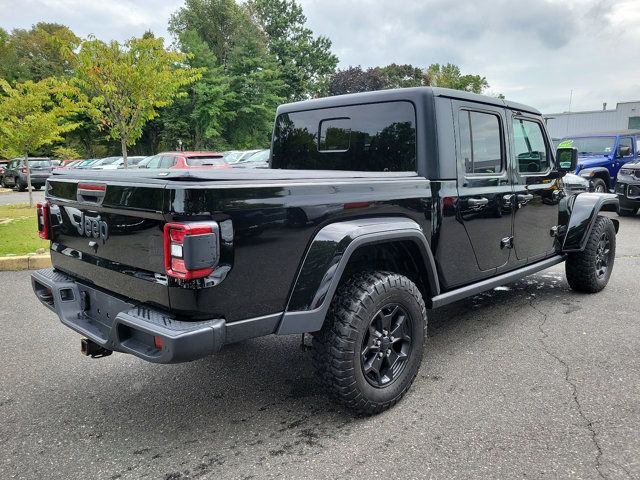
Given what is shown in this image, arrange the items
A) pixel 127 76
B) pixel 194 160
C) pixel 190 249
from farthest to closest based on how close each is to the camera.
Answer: pixel 194 160, pixel 127 76, pixel 190 249

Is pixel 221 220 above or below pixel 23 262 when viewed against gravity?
above

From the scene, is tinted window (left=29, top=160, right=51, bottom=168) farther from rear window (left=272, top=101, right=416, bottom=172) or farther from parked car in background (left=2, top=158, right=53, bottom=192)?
rear window (left=272, top=101, right=416, bottom=172)

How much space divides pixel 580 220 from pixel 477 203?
6.17 ft

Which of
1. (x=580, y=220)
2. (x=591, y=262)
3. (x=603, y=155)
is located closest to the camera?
(x=580, y=220)

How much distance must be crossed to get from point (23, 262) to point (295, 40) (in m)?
47.2

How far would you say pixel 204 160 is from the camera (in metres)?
14.0

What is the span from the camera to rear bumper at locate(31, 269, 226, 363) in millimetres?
2121

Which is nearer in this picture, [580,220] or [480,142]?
[480,142]

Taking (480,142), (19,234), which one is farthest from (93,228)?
(19,234)

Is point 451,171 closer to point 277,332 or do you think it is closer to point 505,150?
point 505,150

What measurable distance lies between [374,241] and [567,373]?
176 centimetres

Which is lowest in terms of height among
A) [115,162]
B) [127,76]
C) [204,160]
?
[204,160]

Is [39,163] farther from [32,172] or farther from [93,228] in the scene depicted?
[93,228]

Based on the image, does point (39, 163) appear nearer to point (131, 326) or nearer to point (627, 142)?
point (627, 142)
